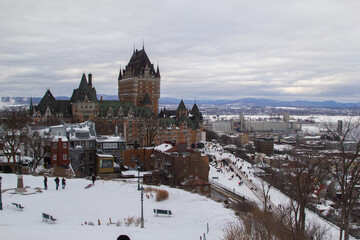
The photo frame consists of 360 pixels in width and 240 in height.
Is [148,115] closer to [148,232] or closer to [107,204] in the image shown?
[107,204]

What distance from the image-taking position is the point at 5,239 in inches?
746

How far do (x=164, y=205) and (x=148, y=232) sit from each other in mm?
8685

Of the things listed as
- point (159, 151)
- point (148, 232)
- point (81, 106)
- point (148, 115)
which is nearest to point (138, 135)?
point (148, 115)

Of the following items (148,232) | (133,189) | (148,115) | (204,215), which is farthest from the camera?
(148,115)

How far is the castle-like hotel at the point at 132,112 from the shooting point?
10906 cm

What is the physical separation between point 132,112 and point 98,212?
91.5 m

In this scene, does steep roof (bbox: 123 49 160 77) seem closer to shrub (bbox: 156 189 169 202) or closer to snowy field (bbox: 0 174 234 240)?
snowy field (bbox: 0 174 234 240)

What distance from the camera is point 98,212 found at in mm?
27312

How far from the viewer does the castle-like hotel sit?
10906cm

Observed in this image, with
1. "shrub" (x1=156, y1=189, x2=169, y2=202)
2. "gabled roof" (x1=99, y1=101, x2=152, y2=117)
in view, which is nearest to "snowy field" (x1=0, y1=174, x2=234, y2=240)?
"shrub" (x1=156, y1=189, x2=169, y2=202)

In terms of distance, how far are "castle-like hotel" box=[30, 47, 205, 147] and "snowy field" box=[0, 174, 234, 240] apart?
60692mm

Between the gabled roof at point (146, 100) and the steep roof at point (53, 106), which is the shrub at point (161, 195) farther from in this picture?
the gabled roof at point (146, 100)

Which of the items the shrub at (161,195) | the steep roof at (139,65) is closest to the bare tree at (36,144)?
the shrub at (161,195)

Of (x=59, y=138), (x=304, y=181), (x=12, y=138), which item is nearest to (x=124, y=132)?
(x=59, y=138)
